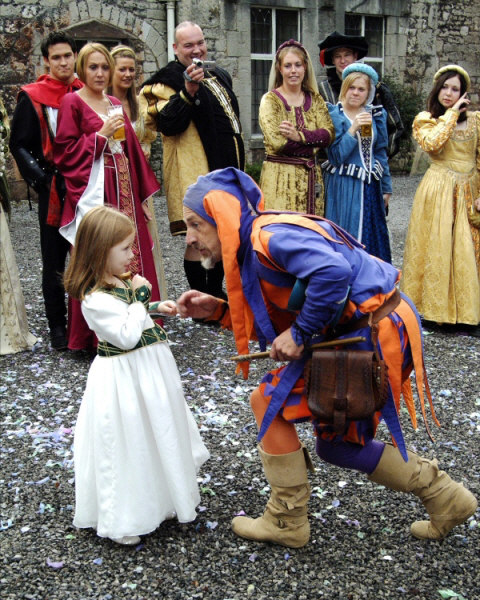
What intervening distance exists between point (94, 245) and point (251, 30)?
1164 centimetres

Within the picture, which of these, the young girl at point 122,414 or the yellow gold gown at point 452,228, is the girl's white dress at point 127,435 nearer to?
the young girl at point 122,414

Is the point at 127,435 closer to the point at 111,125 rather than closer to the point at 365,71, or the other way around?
the point at 111,125

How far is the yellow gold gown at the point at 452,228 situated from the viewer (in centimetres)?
533

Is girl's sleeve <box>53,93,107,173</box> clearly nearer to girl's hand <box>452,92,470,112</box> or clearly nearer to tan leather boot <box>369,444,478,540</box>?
girl's hand <box>452,92,470,112</box>

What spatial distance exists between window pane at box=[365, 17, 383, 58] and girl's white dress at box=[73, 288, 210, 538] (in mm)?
13653

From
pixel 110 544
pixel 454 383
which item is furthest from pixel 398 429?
pixel 454 383

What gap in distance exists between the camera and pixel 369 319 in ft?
7.73

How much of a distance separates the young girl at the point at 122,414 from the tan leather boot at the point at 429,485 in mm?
756

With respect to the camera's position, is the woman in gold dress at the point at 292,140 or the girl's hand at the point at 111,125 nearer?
the girl's hand at the point at 111,125

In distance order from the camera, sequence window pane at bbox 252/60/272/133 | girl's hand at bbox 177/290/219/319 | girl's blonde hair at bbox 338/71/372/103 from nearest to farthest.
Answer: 1. girl's hand at bbox 177/290/219/319
2. girl's blonde hair at bbox 338/71/372/103
3. window pane at bbox 252/60/272/133

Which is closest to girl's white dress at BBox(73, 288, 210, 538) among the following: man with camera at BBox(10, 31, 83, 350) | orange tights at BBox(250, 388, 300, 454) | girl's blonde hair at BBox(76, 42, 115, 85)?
orange tights at BBox(250, 388, 300, 454)

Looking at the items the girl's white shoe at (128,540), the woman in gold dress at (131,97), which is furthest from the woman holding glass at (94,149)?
the girl's white shoe at (128,540)

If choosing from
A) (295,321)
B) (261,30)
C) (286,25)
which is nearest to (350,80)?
(295,321)

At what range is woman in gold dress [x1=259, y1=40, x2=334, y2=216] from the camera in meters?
5.16
